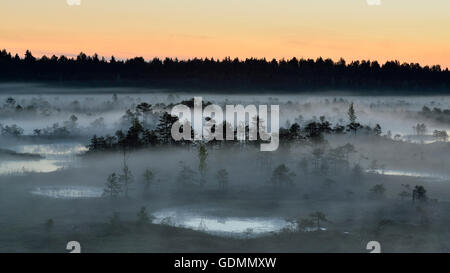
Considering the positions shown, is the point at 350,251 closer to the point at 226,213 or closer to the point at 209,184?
the point at 226,213

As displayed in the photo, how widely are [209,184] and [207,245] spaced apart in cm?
3094

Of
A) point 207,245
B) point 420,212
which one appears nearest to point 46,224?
point 207,245

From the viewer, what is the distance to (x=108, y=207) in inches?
2980

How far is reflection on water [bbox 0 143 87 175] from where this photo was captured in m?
102

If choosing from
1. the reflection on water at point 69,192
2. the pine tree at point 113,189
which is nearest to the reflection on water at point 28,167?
the reflection on water at point 69,192

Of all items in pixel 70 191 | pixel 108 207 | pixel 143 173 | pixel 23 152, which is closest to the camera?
pixel 108 207

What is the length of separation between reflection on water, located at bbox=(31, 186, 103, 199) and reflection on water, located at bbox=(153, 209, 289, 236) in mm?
14950

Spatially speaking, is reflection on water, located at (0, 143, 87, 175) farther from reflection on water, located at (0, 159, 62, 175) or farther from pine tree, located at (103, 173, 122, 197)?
pine tree, located at (103, 173, 122, 197)

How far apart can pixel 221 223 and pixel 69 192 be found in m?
26.6

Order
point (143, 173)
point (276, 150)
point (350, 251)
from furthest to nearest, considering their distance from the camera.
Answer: point (276, 150) < point (143, 173) < point (350, 251)

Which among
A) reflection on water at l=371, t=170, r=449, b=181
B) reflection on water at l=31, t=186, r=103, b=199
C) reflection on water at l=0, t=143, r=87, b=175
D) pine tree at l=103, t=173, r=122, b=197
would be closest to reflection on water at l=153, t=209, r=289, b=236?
pine tree at l=103, t=173, r=122, b=197

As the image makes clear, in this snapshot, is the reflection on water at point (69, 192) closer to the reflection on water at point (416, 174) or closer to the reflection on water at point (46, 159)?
the reflection on water at point (46, 159)

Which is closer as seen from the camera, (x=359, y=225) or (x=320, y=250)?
(x=320, y=250)

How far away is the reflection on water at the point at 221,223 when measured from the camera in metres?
64.1
